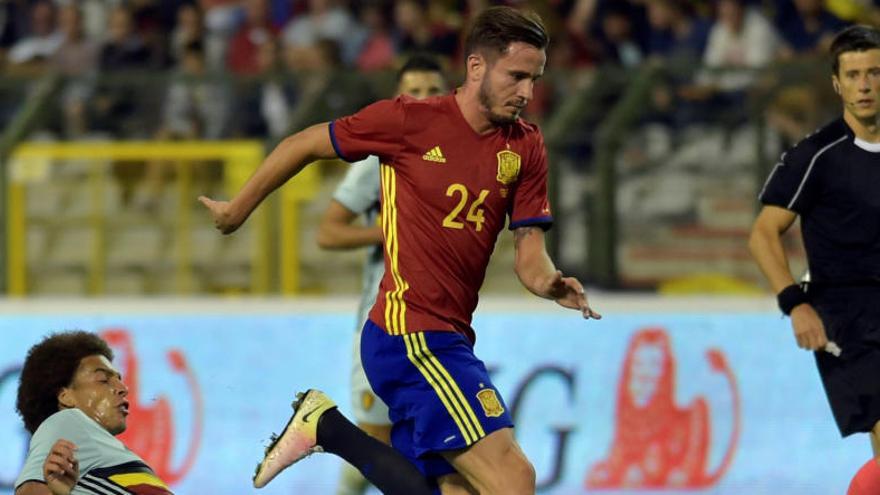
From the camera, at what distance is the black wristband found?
648 centimetres

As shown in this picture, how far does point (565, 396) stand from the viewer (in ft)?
31.3

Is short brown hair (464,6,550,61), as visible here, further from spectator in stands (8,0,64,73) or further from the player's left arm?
spectator in stands (8,0,64,73)

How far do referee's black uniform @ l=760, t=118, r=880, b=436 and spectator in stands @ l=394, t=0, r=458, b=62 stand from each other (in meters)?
5.58

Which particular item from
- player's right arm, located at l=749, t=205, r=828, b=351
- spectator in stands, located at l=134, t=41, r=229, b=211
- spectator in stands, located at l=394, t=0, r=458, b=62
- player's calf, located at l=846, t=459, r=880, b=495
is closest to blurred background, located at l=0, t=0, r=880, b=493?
spectator in stands, located at l=134, t=41, r=229, b=211

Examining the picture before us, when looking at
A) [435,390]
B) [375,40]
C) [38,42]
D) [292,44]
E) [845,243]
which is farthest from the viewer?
[38,42]

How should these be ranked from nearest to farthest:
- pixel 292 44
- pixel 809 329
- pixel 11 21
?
pixel 809 329 → pixel 292 44 → pixel 11 21

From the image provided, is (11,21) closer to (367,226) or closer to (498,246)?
(498,246)

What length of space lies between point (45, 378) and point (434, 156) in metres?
1.52

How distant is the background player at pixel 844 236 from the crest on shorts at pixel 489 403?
4.49 feet

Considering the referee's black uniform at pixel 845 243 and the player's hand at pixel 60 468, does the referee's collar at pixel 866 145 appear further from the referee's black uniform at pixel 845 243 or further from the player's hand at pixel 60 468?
the player's hand at pixel 60 468

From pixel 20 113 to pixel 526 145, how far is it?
5449 millimetres

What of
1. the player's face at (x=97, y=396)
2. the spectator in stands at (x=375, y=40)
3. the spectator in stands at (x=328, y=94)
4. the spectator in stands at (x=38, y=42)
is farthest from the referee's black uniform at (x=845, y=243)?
the spectator in stands at (x=38, y=42)

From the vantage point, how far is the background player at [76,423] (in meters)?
5.59

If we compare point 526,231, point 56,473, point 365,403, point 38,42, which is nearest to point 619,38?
point 38,42
